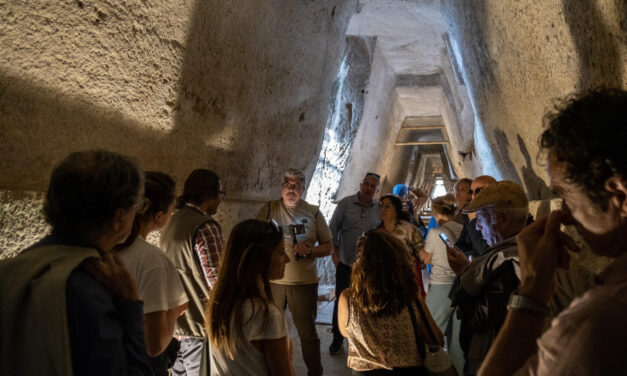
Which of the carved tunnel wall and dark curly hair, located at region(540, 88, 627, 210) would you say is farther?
the carved tunnel wall

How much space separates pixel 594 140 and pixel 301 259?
9.62 ft

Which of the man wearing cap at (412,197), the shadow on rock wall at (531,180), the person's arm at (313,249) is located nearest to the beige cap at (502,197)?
the shadow on rock wall at (531,180)

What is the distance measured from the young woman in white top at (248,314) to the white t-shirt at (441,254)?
1.96 m

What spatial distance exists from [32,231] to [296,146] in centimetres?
400

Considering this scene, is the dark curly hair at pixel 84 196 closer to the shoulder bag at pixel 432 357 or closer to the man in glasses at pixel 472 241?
the shoulder bag at pixel 432 357

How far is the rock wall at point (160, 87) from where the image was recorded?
1921 millimetres

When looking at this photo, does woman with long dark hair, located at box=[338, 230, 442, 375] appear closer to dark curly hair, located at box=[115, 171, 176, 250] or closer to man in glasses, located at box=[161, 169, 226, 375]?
man in glasses, located at box=[161, 169, 226, 375]

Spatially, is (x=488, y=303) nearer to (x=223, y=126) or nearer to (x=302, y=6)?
(x=223, y=126)

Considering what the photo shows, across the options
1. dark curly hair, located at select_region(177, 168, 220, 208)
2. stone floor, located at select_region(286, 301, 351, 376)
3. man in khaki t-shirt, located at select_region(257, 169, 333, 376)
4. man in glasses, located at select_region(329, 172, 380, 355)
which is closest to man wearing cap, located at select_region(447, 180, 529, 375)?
dark curly hair, located at select_region(177, 168, 220, 208)

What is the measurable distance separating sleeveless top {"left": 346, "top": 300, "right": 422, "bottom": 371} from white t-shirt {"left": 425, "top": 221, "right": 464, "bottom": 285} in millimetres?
1473

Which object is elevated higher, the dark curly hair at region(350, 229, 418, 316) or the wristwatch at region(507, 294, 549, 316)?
the wristwatch at region(507, 294, 549, 316)

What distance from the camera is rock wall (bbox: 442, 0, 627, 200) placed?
1.86m

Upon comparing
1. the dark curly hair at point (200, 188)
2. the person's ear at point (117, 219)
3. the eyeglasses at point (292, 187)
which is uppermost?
the eyeglasses at point (292, 187)

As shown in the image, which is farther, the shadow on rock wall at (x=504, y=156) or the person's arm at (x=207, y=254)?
the shadow on rock wall at (x=504, y=156)
